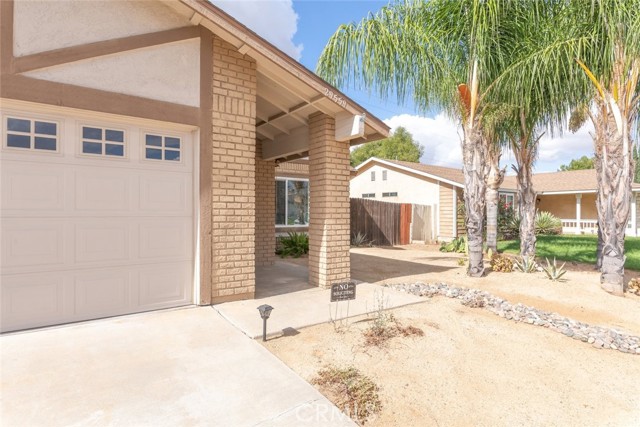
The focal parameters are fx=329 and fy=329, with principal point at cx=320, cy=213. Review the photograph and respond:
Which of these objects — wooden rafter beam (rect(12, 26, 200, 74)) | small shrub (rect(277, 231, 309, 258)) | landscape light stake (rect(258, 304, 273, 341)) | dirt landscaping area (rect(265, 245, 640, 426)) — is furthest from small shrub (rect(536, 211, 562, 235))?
wooden rafter beam (rect(12, 26, 200, 74))

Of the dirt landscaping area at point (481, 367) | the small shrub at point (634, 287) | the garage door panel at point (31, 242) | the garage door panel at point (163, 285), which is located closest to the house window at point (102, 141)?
the garage door panel at point (31, 242)

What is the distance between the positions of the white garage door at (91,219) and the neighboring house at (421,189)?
15.9m

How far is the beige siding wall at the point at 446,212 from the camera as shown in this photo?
1805cm

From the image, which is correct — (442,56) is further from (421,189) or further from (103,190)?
(421,189)

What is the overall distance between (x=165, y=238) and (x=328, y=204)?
3.02 meters

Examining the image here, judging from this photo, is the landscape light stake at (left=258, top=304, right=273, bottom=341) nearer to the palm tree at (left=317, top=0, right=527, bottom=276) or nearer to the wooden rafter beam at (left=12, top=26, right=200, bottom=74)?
the wooden rafter beam at (left=12, top=26, right=200, bottom=74)

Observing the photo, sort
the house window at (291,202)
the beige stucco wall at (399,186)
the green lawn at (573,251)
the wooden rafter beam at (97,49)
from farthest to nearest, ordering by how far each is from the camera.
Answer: the beige stucco wall at (399,186)
the house window at (291,202)
the green lawn at (573,251)
the wooden rafter beam at (97,49)

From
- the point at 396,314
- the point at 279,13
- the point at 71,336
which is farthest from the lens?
the point at 279,13

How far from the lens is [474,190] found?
830 cm

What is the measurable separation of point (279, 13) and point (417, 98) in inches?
344

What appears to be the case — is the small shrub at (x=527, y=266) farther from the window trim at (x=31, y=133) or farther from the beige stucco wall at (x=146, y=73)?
the window trim at (x=31, y=133)

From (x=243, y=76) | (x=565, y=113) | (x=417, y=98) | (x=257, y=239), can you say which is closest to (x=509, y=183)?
(x=565, y=113)

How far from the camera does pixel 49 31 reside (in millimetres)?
4184

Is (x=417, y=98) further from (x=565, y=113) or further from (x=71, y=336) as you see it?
(x=71, y=336)
